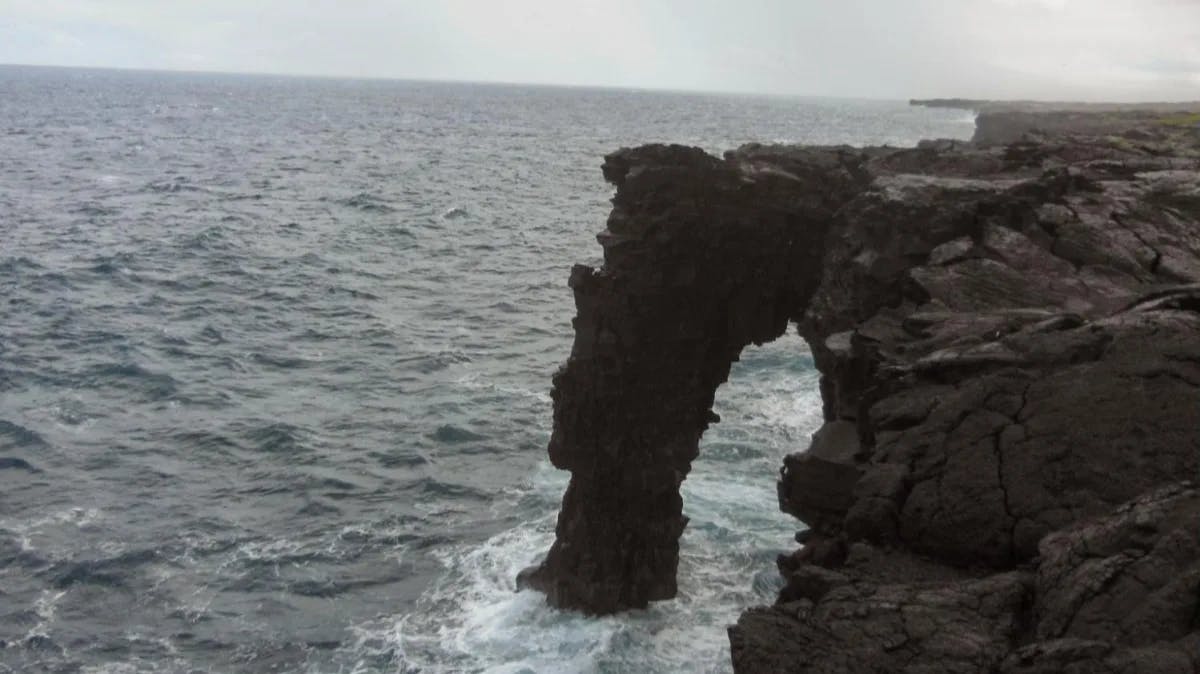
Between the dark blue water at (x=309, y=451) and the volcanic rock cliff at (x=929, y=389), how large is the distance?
13.3 feet

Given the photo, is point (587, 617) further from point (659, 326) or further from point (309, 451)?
point (309, 451)

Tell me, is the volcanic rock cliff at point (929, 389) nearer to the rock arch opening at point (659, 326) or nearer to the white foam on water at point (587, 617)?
the rock arch opening at point (659, 326)

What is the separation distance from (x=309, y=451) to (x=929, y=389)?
2760 centimetres

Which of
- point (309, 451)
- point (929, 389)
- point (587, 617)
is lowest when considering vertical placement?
point (587, 617)

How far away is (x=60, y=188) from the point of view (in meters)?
88.1

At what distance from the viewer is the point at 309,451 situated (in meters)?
38.3

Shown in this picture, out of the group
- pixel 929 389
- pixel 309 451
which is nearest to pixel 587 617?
pixel 309 451

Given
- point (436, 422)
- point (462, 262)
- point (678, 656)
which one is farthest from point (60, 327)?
point (678, 656)

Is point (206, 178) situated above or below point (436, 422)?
above

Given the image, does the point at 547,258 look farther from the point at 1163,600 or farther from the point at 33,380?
the point at 1163,600

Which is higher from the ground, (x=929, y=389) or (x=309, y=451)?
(x=929, y=389)

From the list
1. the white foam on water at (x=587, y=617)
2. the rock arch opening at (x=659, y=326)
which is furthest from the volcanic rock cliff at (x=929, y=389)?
the white foam on water at (x=587, y=617)

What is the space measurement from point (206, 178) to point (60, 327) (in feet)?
173

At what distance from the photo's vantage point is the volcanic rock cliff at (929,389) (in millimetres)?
11703
